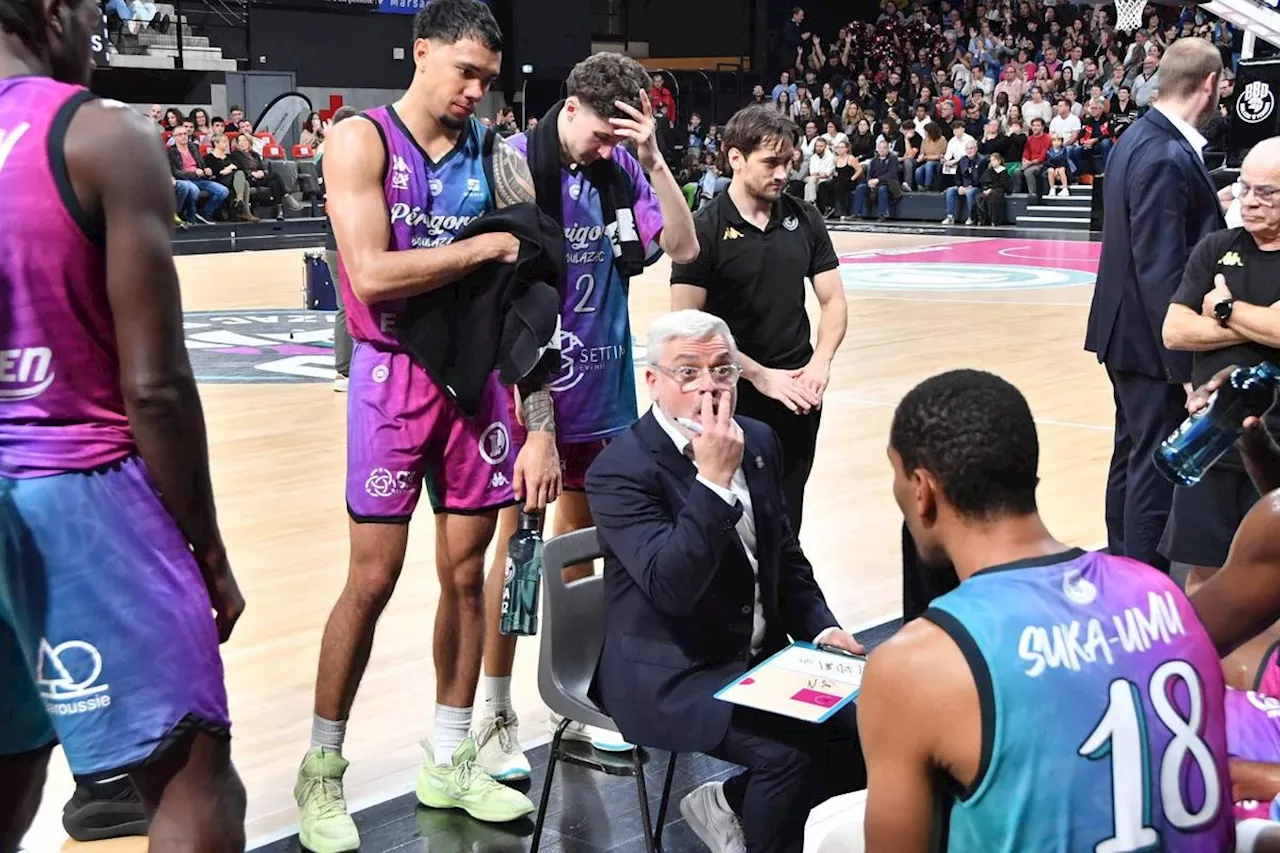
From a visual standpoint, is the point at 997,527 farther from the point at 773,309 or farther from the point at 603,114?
the point at 773,309

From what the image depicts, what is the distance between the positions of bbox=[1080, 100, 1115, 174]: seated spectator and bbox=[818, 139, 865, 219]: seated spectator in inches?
144

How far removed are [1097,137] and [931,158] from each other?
2596mm

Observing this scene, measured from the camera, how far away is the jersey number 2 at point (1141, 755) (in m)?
1.76

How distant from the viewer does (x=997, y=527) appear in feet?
6.21

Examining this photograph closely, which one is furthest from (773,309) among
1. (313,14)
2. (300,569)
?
(313,14)

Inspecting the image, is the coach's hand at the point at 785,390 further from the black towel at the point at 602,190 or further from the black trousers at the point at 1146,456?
the black trousers at the point at 1146,456

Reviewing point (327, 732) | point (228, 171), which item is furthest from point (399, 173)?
point (228, 171)

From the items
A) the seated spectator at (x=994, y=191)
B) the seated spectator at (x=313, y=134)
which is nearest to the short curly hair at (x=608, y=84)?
the seated spectator at (x=994, y=191)

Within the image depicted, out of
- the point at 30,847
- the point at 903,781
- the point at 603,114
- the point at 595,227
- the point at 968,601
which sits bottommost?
the point at 30,847

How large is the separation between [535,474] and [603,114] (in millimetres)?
1029

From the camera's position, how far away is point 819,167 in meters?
24.3

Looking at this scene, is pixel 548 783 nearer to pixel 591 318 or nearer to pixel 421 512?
pixel 591 318

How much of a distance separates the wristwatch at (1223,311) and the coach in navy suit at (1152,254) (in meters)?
0.41

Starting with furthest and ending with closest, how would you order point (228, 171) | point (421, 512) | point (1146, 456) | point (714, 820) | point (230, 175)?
point (230, 175) → point (228, 171) → point (421, 512) → point (1146, 456) → point (714, 820)
